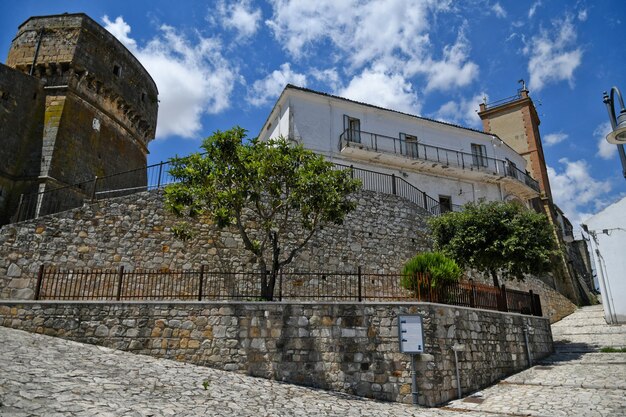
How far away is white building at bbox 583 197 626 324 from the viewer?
17.3 meters

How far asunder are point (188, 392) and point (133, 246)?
784cm

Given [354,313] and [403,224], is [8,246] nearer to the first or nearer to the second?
[354,313]

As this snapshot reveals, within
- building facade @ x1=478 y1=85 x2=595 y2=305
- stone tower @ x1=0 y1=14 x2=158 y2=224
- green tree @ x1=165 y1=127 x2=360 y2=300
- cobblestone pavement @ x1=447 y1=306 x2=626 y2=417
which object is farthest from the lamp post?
building facade @ x1=478 y1=85 x2=595 y2=305

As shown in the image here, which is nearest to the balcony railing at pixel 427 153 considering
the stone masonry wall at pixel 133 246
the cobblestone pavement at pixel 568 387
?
the stone masonry wall at pixel 133 246

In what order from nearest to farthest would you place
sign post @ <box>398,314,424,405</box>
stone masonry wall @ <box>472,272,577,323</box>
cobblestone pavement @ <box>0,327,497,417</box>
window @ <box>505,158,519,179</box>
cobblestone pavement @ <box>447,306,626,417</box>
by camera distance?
1. cobblestone pavement @ <box>0,327,497,417</box>
2. cobblestone pavement @ <box>447,306,626,417</box>
3. sign post @ <box>398,314,424,405</box>
4. stone masonry wall @ <box>472,272,577,323</box>
5. window @ <box>505,158,519,179</box>

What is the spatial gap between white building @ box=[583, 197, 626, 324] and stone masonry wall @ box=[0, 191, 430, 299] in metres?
8.79

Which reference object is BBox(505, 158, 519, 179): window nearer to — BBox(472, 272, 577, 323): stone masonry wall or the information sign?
BBox(472, 272, 577, 323): stone masonry wall

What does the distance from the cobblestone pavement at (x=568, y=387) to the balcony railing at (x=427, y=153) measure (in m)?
13.1

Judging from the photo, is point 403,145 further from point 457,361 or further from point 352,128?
point 457,361

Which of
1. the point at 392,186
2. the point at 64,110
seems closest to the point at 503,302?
the point at 392,186

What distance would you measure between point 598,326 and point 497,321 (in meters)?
8.00

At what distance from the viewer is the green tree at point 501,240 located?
50.1 feet

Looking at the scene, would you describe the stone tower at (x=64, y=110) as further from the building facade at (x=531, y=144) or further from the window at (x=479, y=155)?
the building facade at (x=531, y=144)

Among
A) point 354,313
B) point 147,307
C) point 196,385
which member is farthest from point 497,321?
point 147,307
